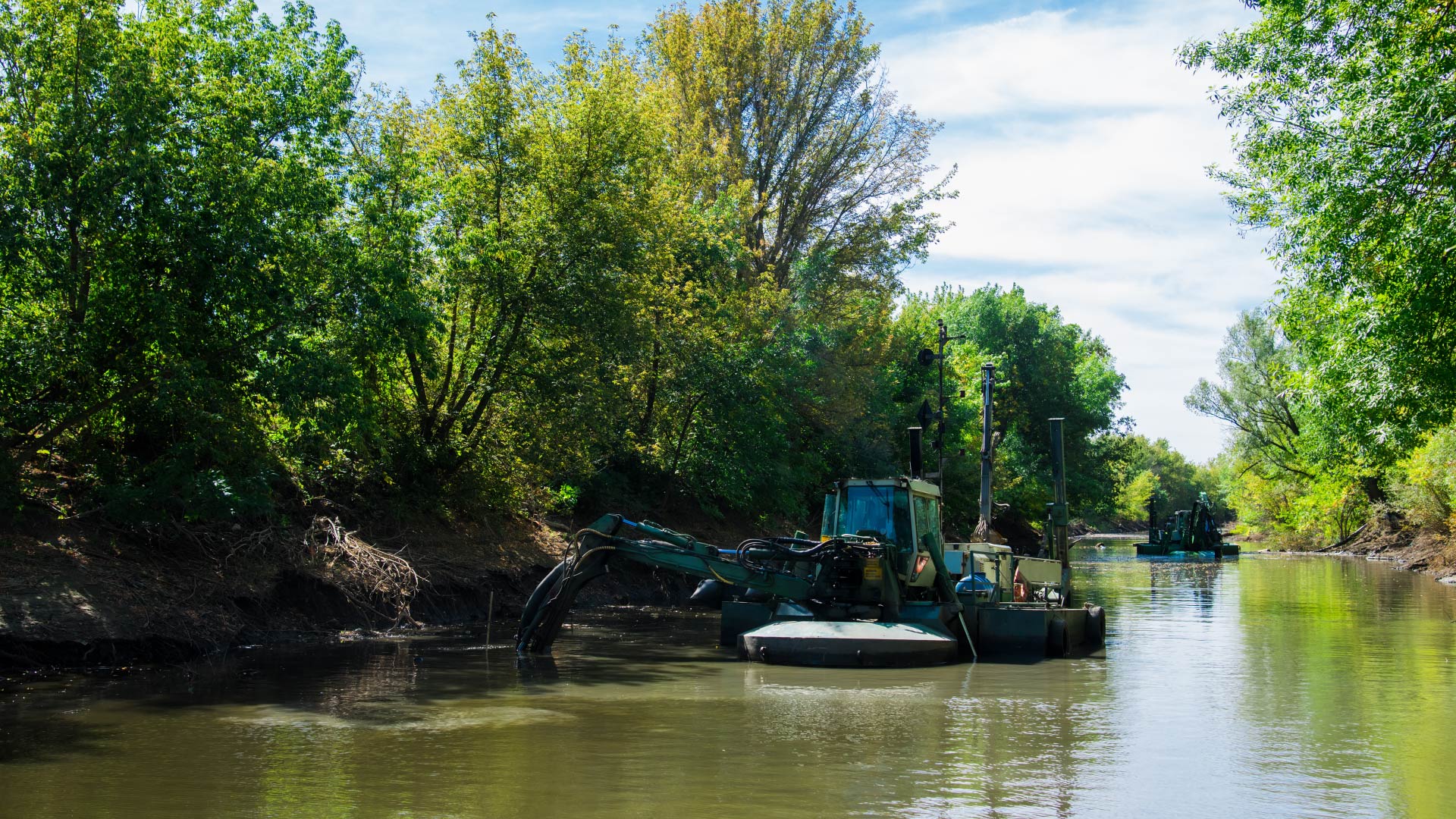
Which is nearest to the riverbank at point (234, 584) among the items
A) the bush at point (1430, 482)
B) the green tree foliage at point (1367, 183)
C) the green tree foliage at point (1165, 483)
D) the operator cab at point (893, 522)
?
the operator cab at point (893, 522)

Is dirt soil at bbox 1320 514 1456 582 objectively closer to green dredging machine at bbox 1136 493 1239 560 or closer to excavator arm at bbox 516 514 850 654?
green dredging machine at bbox 1136 493 1239 560

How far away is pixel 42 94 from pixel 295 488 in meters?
8.46

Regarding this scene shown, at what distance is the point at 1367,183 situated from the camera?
1795 cm

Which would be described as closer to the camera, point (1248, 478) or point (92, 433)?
point (92, 433)

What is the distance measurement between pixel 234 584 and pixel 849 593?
9.68 metres

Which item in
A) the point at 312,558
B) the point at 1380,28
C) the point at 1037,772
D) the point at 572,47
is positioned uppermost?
the point at 572,47

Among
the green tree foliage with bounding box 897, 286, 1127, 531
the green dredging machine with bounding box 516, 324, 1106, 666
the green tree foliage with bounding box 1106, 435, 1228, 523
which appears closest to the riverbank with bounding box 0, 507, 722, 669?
the green dredging machine with bounding box 516, 324, 1106, 666

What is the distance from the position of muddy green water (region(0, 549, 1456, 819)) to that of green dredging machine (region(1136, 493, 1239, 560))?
42.9 meters

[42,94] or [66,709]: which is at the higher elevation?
[42,94]

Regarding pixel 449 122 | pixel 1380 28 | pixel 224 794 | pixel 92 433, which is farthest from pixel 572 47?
pixel 224 794

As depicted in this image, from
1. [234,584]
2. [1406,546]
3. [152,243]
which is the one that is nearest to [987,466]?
[234,584]

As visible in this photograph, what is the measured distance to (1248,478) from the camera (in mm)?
75250

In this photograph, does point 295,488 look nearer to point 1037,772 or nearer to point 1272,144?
point 1037,772

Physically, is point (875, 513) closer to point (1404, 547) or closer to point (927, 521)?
point (927, 521)
